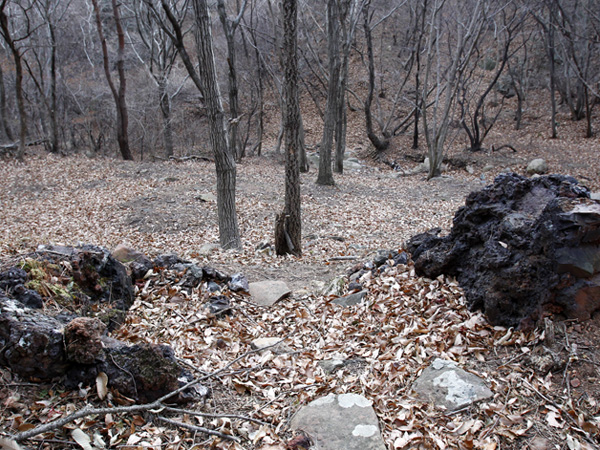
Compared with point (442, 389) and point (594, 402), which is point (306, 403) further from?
point (594, 402)

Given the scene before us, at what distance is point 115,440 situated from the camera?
2.31m

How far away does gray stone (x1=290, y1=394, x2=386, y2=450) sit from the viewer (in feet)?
8.40

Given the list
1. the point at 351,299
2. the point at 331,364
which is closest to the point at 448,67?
the point at 351,299

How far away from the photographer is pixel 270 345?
11.8 feet

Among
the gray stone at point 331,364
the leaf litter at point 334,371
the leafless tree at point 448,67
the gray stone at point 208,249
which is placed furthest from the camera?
the leafless tree at point 448,67

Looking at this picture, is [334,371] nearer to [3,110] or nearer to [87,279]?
[87,279]

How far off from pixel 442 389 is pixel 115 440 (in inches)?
80.8

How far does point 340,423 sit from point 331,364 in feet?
2.18

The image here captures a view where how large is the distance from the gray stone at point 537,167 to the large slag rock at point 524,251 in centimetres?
1295

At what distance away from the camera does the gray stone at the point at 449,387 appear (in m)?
2.84

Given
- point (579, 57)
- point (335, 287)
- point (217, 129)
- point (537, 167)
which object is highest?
point (579, 57)

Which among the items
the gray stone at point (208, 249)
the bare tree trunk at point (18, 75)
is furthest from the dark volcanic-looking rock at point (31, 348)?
the bare tree trunk at point (18, 75)

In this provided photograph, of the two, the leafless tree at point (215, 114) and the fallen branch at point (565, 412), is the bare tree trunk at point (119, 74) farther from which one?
the fallen branch at point (565, 412)

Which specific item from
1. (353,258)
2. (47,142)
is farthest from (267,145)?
(353,258)
